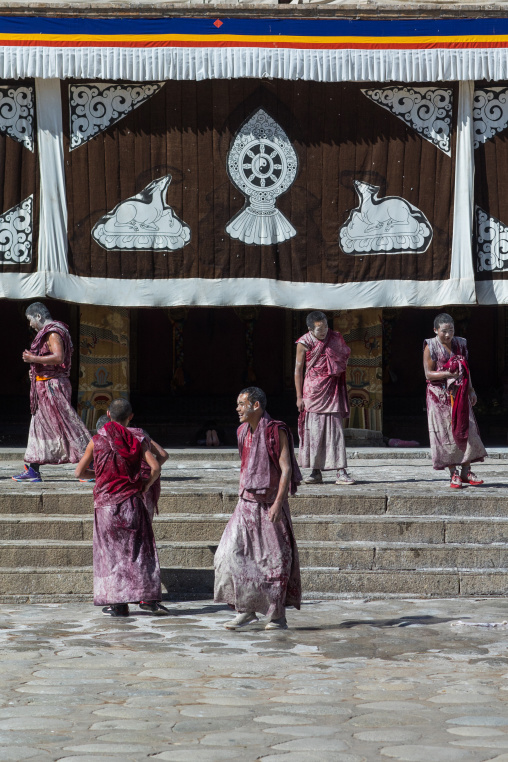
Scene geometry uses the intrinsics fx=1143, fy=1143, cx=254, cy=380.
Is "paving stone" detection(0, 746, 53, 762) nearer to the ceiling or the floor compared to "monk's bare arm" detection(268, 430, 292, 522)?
nearer to the floor

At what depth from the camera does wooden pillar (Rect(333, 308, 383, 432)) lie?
538 inches

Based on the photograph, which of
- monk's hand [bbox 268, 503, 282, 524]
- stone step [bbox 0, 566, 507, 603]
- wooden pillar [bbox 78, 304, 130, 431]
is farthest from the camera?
wooden pillar [bbox 78, 304, 130, 431]

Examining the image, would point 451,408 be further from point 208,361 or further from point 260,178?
point 208,361

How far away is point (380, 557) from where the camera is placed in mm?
8211

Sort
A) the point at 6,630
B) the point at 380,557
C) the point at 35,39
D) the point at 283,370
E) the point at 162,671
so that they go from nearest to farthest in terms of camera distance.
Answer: the point at 162,671, the point at 6,630, the point at 380,557, the point at 35,39, the point at 283,370

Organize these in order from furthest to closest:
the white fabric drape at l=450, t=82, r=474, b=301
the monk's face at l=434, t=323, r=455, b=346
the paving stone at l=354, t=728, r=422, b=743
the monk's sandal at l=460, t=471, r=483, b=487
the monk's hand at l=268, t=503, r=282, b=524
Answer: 1. the white fabric drape at l=450, t=82, r=474, b=301
2. the monk's sandal at l=460, t=471, r=483, b=487
3. the monk's face at l=434, t=323, r=455, b=346
4. the monk's hand at l=268, t=503, r=282, b=524
5. the paving stone at l=354, t=728, r=422, b=743

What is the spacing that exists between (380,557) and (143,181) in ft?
19.1

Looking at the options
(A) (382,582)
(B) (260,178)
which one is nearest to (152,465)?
(A) (382,582)

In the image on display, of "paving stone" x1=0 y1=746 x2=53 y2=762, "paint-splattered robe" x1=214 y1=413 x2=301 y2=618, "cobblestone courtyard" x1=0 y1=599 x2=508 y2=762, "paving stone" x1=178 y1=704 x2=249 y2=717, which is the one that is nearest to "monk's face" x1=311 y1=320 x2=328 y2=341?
"cobblestone courtyard" x1=0 y1=599 x2=508 y2=762

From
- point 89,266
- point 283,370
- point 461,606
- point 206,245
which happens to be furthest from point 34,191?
point 461,606

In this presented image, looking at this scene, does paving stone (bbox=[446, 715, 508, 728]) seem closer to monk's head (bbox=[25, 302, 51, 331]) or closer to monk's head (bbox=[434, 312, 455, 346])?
monk's head (bbox=[434, 312, 455, 346])

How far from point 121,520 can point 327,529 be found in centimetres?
195

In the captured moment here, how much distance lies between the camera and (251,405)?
22.9 feet

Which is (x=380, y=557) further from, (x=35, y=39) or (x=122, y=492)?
(x=35, y=39)
